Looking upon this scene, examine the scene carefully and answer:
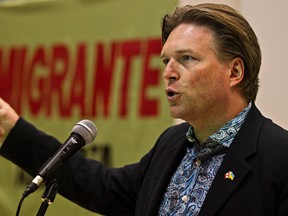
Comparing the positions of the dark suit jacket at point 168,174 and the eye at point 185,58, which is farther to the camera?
the eye at point 185,58

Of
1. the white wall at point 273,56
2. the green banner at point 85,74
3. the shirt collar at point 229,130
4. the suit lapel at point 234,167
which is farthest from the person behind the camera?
the green banner at point 85,74

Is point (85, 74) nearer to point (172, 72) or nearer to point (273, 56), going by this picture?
point (273, 56)

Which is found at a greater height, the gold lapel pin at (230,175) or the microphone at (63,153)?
the gold lapel pin at (230,175)

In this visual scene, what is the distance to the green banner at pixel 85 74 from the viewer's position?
267cm

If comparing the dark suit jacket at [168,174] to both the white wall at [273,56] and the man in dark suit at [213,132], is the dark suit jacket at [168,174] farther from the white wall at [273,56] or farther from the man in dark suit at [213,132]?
the white wall at [273,56]

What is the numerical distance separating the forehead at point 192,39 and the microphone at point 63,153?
35 cm

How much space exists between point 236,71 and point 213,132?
19cm

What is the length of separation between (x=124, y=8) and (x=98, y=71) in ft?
1.13

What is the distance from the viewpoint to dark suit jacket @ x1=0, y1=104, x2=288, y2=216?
1.46m

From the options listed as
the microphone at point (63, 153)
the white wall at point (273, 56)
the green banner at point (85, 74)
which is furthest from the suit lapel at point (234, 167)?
the green banner at point (85, 74)

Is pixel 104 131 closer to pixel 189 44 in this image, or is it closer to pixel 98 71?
pixel 98 71

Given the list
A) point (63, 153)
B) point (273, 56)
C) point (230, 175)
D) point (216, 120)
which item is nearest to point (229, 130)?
point (216, 120)

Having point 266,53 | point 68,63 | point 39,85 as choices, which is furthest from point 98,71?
point 266,53

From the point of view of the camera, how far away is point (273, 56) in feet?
7.25
